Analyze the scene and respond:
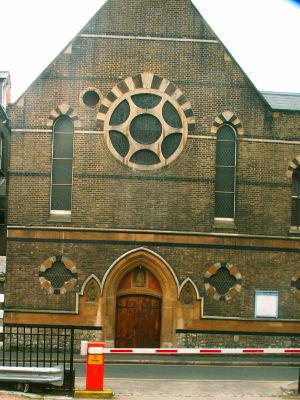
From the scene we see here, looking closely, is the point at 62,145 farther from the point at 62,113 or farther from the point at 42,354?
the point at 42,354

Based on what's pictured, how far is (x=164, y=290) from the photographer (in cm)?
2284

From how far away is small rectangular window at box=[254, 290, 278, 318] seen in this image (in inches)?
907

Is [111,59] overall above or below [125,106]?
above

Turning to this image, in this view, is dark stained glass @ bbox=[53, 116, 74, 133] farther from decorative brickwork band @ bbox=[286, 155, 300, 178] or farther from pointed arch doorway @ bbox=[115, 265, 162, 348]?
decorative brickwork band @ bbox=[286, 155, 300, 178]

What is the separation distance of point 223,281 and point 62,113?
7.45m

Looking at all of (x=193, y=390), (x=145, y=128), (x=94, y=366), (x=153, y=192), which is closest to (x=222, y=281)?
(x=153, y=192)

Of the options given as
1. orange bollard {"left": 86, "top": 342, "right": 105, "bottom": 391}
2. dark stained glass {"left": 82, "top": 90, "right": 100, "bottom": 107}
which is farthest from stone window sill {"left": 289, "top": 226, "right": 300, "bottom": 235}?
orange bollard {"left": 86, "top": 342, "right": 105, "bottom": 391}

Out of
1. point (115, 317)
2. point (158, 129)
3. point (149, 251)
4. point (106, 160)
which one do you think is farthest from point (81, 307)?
point (158, 129)

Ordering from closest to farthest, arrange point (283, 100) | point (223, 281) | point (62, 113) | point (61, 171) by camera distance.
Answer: point (223, 281) → point (62, 113) → point (61, 171) → point (283, 100)

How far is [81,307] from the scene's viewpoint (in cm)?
2255

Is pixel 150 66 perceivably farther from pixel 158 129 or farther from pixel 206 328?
pixel 206 328

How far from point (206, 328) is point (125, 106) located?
7.56 m

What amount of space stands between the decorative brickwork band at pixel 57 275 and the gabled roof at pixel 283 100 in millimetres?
9529

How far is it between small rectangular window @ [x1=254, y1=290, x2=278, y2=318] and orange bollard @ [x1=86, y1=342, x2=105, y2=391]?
31.7ft
